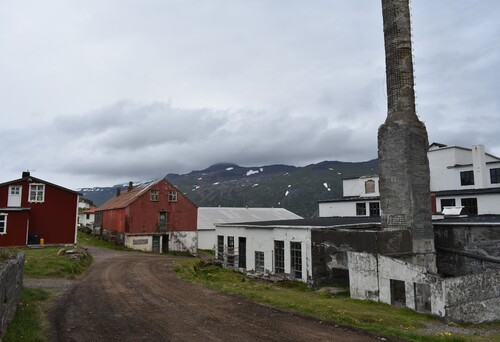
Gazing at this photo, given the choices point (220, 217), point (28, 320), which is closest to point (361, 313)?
point (28, 320)

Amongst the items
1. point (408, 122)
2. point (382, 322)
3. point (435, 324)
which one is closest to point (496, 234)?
point (408, 122)

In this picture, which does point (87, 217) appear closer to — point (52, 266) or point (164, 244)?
point (164, 244)

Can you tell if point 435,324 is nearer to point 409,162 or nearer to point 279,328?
point 279,328

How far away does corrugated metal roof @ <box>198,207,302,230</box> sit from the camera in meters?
54.5

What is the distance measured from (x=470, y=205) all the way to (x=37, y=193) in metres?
39.8

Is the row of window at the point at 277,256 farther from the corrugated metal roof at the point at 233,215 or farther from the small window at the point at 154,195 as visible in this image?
the corrugated metal roof at the point at 233,215

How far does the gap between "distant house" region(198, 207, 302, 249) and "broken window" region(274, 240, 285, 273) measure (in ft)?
77.0

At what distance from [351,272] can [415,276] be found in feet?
12.4

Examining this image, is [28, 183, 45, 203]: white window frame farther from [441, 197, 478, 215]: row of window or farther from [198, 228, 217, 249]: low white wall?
[441, 197, 478, 215]: row of window

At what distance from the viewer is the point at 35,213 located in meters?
35.8

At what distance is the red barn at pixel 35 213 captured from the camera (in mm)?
34031

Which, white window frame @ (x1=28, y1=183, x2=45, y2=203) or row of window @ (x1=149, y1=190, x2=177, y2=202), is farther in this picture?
row of window @ (x1=149, y1=190, x2=177, y2=202)

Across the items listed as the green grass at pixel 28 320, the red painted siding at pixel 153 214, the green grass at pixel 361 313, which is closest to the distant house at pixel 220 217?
the red painted siding at pixel 153 214

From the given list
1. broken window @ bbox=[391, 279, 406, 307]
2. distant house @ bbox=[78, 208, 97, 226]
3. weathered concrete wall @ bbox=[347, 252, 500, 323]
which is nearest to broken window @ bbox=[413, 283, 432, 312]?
weathered concrete wall @ bbox=[347, 252, 500, 323]
